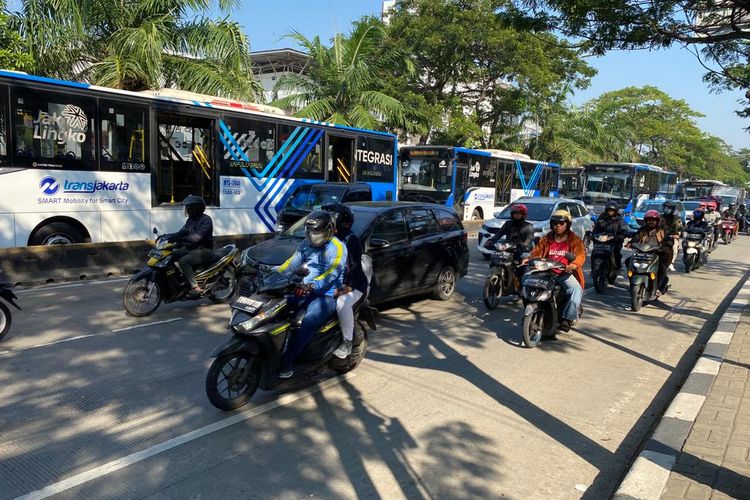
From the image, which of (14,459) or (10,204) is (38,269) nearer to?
(10,204)

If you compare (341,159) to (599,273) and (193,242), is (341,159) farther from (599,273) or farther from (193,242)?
(193,242)

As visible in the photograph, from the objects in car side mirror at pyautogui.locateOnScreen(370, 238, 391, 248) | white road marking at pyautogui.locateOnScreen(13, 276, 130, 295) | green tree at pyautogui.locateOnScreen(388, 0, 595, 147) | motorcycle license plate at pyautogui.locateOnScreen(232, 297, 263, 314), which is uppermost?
green tree at pyautogui.locateOnScreen(388, 0, 595, 147)

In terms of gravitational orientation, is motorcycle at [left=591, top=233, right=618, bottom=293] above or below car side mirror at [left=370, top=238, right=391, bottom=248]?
below

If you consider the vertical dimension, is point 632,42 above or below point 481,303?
above

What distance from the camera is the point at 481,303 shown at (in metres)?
9.42

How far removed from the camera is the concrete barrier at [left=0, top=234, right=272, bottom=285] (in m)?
9.05

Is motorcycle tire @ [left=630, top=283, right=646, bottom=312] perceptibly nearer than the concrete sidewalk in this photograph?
No

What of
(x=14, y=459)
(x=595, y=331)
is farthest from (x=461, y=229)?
(x=14, y=459)

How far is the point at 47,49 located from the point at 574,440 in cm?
1521

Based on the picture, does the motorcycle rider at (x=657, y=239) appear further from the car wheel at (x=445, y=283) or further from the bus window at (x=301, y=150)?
the bus window at (x=301, y=150)

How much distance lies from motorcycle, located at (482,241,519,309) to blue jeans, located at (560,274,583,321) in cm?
171

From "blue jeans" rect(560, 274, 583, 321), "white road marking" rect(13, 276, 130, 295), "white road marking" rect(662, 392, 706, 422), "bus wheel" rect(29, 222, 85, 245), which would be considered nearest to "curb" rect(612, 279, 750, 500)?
"white road marking" rect(662, 392, 706, 422)

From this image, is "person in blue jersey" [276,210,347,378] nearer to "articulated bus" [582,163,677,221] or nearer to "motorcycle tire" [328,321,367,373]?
"motorcycle tire" [328,321,367,373]

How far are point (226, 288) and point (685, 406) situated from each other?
6.21 meters
